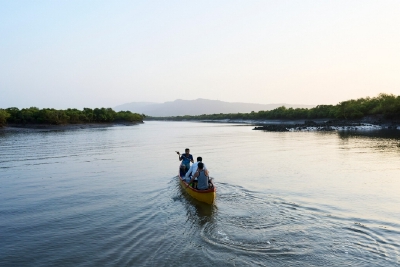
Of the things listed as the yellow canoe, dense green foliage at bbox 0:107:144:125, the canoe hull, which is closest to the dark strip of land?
dense green foliage at bbox 0:107:144:125

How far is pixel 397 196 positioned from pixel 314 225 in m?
7.13

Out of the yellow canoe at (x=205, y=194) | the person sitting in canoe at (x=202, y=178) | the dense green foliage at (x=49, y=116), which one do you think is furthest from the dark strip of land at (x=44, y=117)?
the person sitting in canoe at (x=202, y=178)

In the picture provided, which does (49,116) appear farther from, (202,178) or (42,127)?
(202,178)

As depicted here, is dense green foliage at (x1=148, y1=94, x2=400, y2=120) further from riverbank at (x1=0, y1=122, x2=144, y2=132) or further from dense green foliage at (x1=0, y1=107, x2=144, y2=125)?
riverbank at (x1=0, y1=122, x2=144, y2=132)

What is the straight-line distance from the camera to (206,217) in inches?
573

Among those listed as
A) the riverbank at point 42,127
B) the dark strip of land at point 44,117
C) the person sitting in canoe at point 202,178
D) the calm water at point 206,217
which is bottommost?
the calm water at point 206,217

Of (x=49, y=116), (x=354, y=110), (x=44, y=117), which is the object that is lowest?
(x=44, y=117)

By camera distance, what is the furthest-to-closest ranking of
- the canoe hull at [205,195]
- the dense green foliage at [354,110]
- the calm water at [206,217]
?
the dense green foliage at [354,110] → the canoe hull at [205,195] → the calm water at [206,217]

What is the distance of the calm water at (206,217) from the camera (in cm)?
1045

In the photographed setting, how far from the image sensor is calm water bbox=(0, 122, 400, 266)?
34.3 ft

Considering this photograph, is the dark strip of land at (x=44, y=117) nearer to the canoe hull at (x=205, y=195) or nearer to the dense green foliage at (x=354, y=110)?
the dense green foliage at (x=354, y=110)

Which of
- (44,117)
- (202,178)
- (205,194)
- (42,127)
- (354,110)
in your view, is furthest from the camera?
(354,110)

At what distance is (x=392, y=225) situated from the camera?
12602mm

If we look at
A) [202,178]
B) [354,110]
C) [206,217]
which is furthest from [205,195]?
[354,110]
